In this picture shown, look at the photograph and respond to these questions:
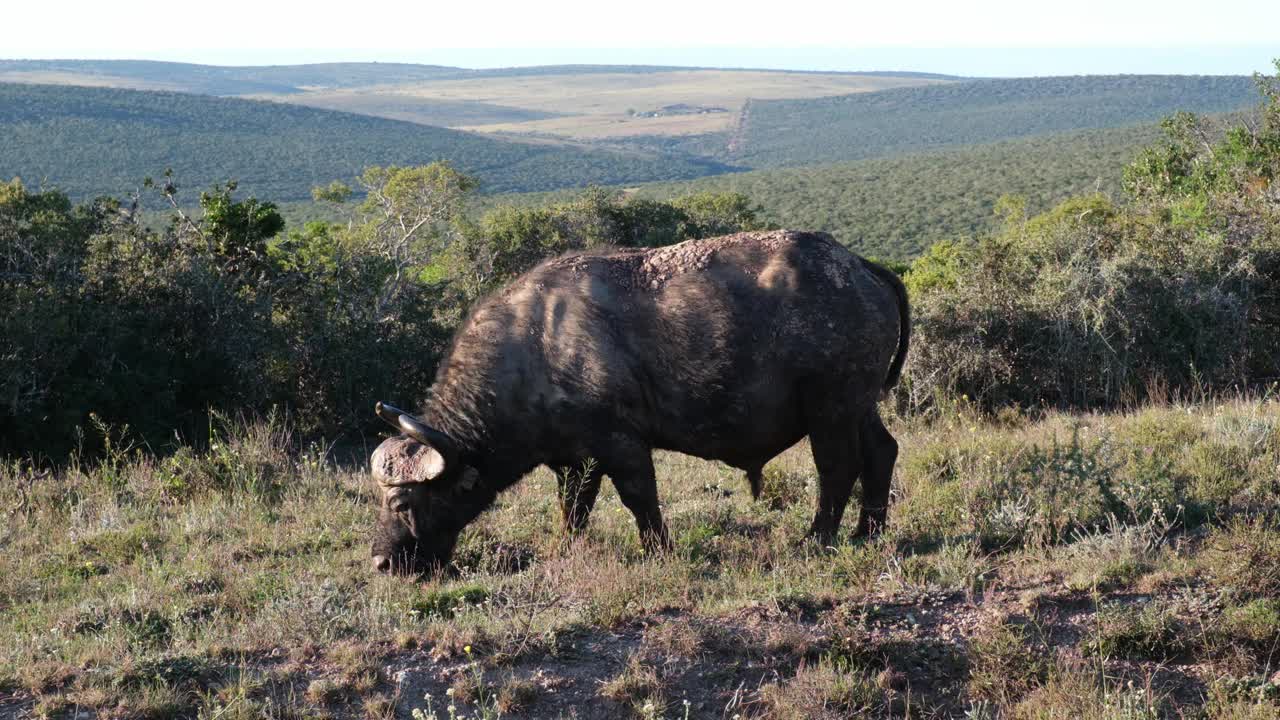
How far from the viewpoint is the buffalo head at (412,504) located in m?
7.19

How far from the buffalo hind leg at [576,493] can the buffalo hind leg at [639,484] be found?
0.61 feet

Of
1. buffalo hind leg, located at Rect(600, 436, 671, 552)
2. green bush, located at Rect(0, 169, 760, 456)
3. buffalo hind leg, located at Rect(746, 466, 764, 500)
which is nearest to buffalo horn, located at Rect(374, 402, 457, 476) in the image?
buffalo hind leg, located at Rect(600, 436, 671, 552)

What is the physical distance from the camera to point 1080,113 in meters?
147

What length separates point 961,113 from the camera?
159750 millimetres

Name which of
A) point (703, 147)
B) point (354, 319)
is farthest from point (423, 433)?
point (703, 147)

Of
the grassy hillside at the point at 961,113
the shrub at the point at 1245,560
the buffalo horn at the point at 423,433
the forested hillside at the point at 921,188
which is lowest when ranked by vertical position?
the forested hillside at the point at 921,188

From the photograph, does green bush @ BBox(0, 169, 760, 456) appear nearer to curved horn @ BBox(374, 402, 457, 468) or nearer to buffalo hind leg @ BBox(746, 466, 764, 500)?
curved horn @ BBox(374, 402, 457, 468)

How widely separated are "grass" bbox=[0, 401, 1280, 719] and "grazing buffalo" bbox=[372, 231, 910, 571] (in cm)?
50

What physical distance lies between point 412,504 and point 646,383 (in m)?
1.73

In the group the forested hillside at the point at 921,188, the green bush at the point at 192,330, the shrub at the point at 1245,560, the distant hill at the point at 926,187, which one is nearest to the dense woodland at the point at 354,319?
the green bush at the point at 192,330

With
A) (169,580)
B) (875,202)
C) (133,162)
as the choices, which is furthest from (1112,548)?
(133,162)

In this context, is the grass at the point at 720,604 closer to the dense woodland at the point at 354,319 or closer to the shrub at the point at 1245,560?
the shrub at the point at 1245,560

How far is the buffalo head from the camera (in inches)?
283

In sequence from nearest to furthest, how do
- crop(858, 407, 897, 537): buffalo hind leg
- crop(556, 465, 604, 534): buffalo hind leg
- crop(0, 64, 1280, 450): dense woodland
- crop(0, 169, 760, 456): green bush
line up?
crop(556, 465, 604, 534): buffalo hind leg → crop(858, 407, 897, 537): buffalo hind leg → crop(0, 169, 760, 456): green bush → crop(0, 64, 1280, 450): dense woodland
